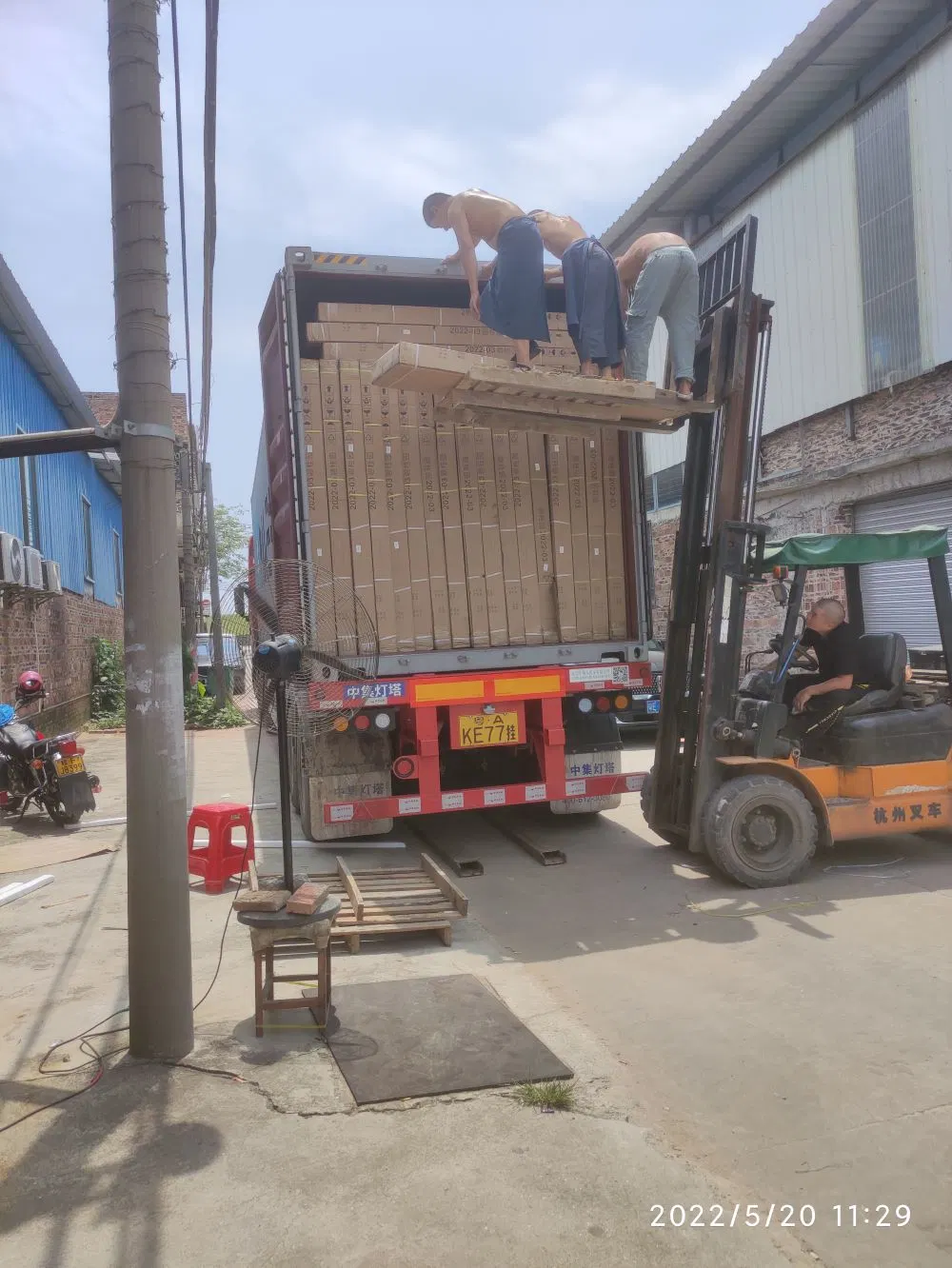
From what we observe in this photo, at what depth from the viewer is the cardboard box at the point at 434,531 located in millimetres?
7605

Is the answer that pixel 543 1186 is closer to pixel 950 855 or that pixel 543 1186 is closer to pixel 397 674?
pixel 397 674

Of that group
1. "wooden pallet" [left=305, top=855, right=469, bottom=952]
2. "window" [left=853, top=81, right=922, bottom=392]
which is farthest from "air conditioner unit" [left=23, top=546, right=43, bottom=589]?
"window" [left=853, top=81, right=922, bottom=392]

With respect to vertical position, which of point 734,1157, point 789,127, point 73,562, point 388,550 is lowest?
point 734,1157

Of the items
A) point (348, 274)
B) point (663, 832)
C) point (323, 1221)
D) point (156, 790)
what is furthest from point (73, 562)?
point (323, 1221)

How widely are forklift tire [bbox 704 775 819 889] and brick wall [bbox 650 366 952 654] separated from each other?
495cm

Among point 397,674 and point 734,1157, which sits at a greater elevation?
point 397,674

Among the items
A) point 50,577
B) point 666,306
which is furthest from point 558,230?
point 50,577

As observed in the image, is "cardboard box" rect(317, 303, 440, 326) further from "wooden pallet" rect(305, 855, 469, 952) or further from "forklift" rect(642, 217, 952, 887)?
"wooden pallet" rect(305, 855, 469, 952)

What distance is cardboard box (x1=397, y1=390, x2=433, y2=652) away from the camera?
757 cm

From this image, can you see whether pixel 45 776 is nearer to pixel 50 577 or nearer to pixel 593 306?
pixel 50 577

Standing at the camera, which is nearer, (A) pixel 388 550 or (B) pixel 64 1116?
(B) pixel 64 1116

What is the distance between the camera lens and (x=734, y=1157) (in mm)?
3285

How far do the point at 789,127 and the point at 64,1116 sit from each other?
17174 millimetres

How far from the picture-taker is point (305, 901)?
4.21 m
